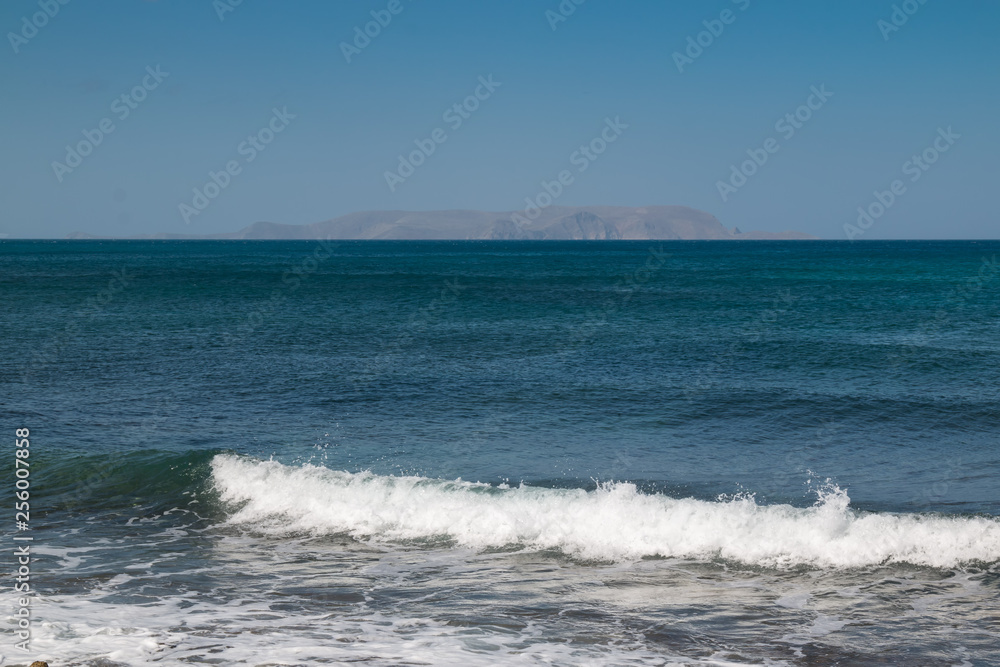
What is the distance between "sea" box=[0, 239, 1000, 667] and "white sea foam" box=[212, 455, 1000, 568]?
5cm

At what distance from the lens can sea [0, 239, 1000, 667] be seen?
8.91 meters

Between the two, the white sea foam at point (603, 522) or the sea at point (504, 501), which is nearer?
the sea at point (504, 501)

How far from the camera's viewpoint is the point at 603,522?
12.6 metres

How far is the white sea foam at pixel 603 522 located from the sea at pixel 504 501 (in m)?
0.05

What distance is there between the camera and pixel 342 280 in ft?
209

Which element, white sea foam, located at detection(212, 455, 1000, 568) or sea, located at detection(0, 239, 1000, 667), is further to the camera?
white sea foam, located at detection(212, 455, 1000, 568)

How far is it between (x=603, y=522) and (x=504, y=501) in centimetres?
177

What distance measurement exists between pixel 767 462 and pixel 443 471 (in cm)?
641

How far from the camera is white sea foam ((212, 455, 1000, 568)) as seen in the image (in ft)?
37.9

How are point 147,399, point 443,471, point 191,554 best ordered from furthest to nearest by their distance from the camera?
point 147,399 → point 443,471 → point 191,554

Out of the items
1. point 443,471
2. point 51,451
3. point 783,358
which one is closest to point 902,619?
point 443,471

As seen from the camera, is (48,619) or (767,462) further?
(767,462)

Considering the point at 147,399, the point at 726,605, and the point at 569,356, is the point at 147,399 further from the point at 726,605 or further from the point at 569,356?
the point at 726,605

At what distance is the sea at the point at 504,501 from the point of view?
891 cm
